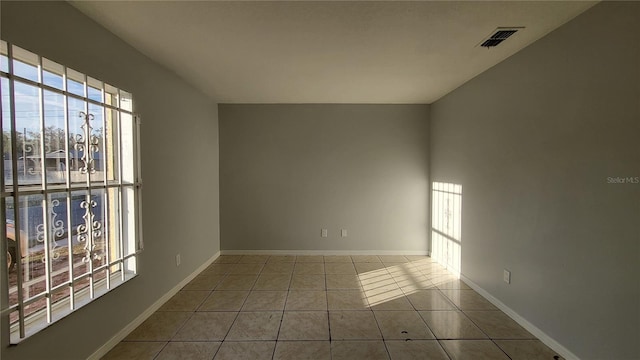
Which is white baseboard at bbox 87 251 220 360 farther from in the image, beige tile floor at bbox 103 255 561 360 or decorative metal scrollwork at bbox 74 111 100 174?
decorative metal scrollwork at bbox 74 111 100 174

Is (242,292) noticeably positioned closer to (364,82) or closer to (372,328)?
(372,328)

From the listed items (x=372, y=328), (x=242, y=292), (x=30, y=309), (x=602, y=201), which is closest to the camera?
(x=30, y=309)

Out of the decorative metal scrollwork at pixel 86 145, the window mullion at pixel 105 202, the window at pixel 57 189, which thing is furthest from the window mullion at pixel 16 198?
the window mullion at pixel 105 202

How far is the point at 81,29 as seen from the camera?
6.40ft

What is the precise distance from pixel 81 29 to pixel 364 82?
264 cm

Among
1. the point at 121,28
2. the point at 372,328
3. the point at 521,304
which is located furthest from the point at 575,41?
the point at 121,28

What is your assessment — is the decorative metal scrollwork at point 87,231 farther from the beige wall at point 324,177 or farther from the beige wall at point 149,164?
the beige wall at point 324,177

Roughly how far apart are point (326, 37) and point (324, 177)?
2571 mm

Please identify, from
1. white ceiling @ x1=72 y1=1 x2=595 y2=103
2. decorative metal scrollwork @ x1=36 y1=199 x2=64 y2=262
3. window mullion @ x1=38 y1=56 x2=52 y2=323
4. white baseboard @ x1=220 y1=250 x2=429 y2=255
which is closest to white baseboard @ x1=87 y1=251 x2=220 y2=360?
window mullion @ x1=38 y1=56 x2=52 y2=323

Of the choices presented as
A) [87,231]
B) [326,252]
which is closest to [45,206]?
[87,231]

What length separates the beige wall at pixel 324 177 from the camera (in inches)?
180

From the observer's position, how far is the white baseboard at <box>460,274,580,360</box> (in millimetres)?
2100

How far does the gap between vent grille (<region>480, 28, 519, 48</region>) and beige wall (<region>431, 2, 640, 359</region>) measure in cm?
30

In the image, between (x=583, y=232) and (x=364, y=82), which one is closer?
(x=583, y=232)
